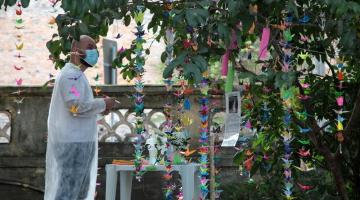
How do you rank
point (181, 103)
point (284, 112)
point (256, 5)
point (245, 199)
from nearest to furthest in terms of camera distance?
point (256, 5) < point (284, 112) < point (181, 103) < point (245, 199)

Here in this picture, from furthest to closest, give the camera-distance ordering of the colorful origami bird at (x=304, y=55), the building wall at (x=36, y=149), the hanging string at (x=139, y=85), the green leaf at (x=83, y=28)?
the building wall at (x=36, y=149), the colorful origami bird at (x=304, y=55), the hanging string at (x=139, y=85), the green leaf at (x=83, y=28)

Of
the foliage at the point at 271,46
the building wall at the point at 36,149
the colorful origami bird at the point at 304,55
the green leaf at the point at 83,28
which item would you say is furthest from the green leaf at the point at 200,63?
the building wall at the point at 36,149

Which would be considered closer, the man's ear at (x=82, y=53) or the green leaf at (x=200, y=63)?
the green leaf at (x=200, y=63)

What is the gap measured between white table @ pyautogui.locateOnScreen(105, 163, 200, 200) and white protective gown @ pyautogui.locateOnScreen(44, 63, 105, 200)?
1011 mm

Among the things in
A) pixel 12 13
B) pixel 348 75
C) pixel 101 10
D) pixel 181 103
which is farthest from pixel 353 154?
pixel 12 13

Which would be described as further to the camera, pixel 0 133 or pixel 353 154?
pixel 0 133

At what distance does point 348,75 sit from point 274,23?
5.45ft

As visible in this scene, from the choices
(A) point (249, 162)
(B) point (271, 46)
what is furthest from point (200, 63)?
(A) point (249, 162)

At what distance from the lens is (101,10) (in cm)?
499

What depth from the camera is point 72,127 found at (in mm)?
6348

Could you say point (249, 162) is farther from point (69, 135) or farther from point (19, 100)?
point (19, 100)

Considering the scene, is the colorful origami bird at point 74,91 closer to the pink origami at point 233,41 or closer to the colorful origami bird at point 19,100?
the pink origami at point 233,41

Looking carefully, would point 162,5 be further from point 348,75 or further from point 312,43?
point 348,75

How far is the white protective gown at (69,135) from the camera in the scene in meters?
6.30
